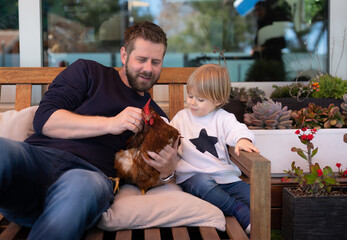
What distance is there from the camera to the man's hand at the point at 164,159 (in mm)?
1528

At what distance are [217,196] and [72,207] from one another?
0.72m

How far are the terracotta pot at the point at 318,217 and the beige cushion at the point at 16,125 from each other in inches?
55.8

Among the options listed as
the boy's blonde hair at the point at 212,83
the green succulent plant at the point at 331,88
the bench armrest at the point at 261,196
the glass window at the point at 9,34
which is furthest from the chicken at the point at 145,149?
the glass window at the point at 9,34

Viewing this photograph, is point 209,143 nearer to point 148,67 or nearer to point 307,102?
point 148,67

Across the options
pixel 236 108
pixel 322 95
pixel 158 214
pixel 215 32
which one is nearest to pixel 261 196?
pixel 158 214

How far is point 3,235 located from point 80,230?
1.22ft

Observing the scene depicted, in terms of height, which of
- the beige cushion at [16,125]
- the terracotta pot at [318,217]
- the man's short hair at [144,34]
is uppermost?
the man's short hair at [144,34]

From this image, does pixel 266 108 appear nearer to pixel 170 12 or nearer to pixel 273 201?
pixel 273 201

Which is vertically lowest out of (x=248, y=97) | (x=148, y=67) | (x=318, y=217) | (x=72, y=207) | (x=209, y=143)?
(x=318, y=217)

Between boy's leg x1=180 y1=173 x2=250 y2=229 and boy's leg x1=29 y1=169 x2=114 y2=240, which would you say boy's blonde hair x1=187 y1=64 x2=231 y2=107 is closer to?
boy's leg x1=180 y1=173 x2=250 y2=229

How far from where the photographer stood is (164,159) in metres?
1.54

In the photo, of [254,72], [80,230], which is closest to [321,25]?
[254,72]

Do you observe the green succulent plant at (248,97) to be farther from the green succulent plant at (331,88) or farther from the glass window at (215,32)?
the glass window at (215,32)

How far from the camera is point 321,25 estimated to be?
2.92 meters
